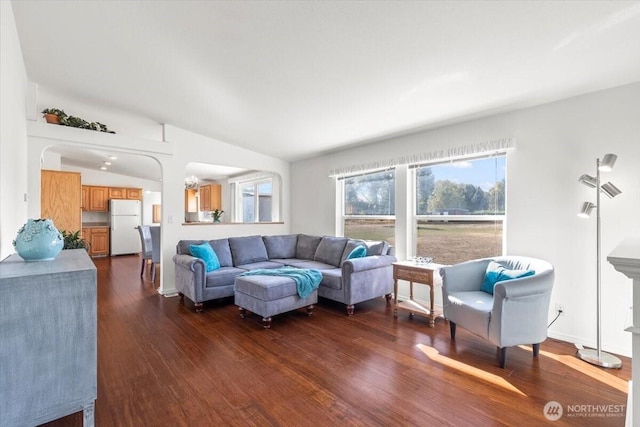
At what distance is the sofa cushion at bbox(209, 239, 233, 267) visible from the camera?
4.52 m

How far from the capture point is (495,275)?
2928 mm

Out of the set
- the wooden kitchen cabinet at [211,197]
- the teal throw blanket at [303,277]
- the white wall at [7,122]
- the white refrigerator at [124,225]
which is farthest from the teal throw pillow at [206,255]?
the white refrigerator at [124,225]

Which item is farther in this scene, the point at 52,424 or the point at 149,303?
the point at 149,303

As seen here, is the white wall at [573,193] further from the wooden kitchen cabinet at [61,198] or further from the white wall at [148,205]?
the white wall at [148,205]

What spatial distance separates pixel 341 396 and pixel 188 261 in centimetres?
270

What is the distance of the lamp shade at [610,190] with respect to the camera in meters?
2.43

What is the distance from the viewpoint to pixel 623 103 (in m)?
2.57

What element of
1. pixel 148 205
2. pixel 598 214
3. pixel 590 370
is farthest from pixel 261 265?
pixel 148 205

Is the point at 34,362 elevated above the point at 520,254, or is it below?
below

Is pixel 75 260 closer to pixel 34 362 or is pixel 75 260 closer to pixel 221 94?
pixel 34 362

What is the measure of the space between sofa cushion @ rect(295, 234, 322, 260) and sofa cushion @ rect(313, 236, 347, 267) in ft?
0.46

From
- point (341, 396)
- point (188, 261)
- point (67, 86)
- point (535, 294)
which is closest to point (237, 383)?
point (341, 396)

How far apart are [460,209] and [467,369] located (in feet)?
6.49

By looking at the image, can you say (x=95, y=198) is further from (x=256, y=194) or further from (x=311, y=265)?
(x=311, y=265)
